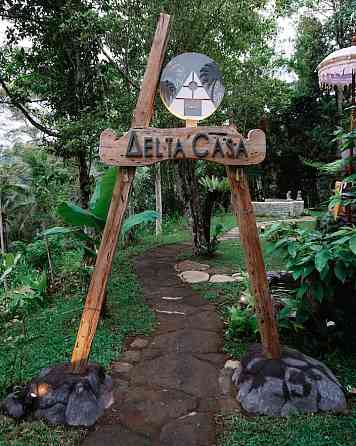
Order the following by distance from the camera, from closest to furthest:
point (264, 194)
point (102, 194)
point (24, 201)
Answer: point (102, 194), point (24, 201), point (264, 194)

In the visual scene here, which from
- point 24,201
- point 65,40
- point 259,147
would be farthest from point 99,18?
point 24,201

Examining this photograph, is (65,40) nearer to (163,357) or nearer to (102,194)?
(102,194)

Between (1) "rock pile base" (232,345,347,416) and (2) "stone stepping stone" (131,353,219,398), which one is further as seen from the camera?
(2) "stone stepping stone" (131,353,219,398)

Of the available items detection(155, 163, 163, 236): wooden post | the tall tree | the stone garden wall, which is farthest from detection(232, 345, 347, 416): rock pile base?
the stone garden wall

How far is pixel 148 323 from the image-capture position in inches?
155

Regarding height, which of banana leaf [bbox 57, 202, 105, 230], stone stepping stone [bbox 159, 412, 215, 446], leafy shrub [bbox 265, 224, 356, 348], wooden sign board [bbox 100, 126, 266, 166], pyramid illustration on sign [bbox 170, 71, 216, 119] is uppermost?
pyramid illustration on sign [bbox 170, 71, 216, 119]

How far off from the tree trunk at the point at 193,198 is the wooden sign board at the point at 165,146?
3710 mm

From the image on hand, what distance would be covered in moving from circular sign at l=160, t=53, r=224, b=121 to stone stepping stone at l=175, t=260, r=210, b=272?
142 inches

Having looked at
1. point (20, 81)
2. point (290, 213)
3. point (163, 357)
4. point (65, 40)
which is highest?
point (65, 40)

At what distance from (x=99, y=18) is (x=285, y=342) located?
4699 millimetres

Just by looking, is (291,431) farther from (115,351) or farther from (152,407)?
(115,351)

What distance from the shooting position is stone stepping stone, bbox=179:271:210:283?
537cm

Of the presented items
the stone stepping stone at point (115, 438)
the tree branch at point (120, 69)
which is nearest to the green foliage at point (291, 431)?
the stone stepping stone at point (115, 438)

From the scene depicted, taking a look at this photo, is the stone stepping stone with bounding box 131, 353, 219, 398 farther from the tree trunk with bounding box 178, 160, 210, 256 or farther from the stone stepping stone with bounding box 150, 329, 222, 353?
the tree trunk with bounding box 178, 160, 210, 256
